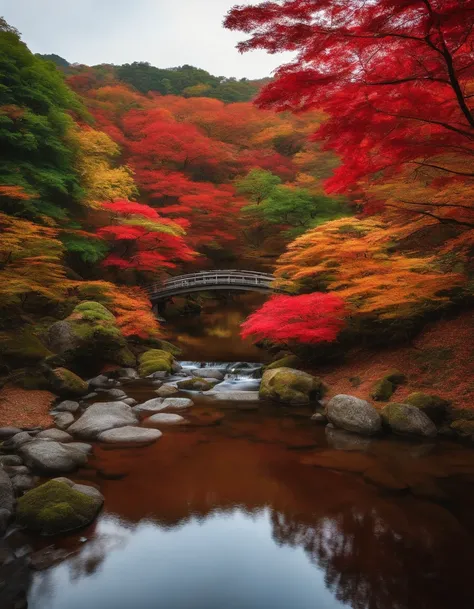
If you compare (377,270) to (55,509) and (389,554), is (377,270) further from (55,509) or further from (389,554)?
(55,509)

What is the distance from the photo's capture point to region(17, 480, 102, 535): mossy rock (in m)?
5.09

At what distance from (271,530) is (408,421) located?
4.46 metres

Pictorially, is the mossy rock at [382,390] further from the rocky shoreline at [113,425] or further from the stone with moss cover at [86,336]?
the stone with moss cover at [86,336]

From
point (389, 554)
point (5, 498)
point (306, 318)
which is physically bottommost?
point (389, 554)

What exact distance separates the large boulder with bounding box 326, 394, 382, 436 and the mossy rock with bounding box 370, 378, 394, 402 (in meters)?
0.80

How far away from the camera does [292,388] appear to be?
11.3m

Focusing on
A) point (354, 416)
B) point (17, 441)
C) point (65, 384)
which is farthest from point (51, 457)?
point (354, 416)

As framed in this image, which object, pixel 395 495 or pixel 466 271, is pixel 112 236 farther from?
pixel 395 495

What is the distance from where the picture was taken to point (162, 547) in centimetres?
507

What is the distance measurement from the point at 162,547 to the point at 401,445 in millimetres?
5219

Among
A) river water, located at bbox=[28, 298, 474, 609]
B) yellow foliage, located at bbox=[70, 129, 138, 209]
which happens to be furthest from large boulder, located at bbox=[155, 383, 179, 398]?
yellow foliage, located at bbox=[70, 129, 138, 209]

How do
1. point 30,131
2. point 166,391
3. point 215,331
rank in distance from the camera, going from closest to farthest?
point 166,391 → point 30,131 → point 215,331

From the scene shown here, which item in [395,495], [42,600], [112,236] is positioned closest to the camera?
[42,600]

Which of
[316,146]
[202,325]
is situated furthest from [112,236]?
[316,146]
